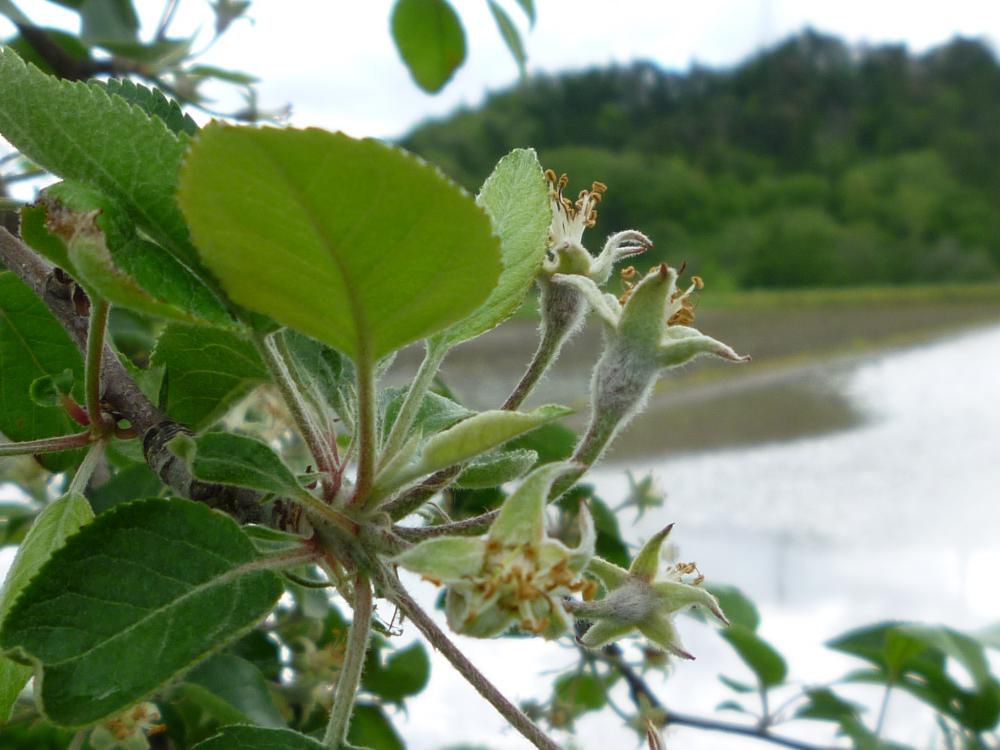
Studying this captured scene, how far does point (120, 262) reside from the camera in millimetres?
270

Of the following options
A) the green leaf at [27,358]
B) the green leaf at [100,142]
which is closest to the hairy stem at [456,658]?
the green leaf at [100,142]

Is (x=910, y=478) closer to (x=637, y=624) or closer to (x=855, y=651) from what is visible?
(x=855, y=651)

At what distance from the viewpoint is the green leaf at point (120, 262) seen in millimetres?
248

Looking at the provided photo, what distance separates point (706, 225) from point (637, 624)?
357 centimetres

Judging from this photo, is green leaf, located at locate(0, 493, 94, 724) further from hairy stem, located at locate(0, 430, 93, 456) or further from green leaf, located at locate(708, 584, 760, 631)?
green leaf, located at locate(708, 584, 760, 631)

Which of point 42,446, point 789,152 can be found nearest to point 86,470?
point 42,446

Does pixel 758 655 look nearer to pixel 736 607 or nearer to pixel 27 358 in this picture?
pixel 736 607

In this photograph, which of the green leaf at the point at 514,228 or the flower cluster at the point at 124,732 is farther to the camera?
the flower cluster at the point at 124,732

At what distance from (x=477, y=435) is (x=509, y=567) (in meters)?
0.04

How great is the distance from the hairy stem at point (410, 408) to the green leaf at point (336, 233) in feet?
0.20

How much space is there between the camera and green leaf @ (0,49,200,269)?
278mm

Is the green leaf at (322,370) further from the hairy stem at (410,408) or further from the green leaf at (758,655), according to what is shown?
the green leaf at (758,655)

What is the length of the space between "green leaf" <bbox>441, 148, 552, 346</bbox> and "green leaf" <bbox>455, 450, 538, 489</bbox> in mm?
55

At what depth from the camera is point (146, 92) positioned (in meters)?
0.36
